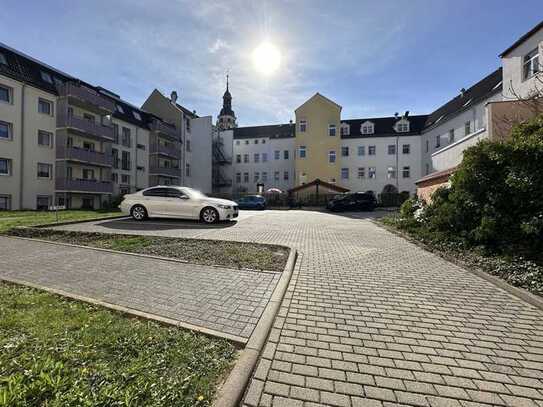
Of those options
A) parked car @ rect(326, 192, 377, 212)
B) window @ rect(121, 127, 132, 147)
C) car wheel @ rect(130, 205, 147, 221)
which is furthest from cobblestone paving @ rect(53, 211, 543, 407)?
window @ rect(121, 127, 132, 147)

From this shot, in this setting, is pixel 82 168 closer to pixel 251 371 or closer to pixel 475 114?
pixel 251 371

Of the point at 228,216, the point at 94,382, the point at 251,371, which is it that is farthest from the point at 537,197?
the point at 228,216

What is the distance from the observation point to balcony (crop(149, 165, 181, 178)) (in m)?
36.0

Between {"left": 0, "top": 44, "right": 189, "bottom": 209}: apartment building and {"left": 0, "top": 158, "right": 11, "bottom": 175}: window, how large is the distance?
56 mm

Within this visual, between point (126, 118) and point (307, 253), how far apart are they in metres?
33.2

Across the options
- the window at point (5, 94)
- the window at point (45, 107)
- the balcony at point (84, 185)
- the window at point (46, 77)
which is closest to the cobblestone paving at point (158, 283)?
the balcony at point (84, 185)

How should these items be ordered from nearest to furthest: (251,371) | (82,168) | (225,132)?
(251,371) < (82,168) < (225,132)

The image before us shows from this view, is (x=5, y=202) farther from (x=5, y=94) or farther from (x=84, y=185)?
(x=5, y=94)

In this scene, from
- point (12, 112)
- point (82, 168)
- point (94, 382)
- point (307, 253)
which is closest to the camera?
point (94, 382)

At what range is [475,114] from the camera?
90.8 ft

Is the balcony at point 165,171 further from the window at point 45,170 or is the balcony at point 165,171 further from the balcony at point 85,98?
the window at point 45,170

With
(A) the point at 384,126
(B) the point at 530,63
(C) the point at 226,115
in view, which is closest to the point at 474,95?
(A) the point at 384,126

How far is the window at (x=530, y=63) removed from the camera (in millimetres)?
12438

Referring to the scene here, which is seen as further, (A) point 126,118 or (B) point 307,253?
(A) point 126,118
